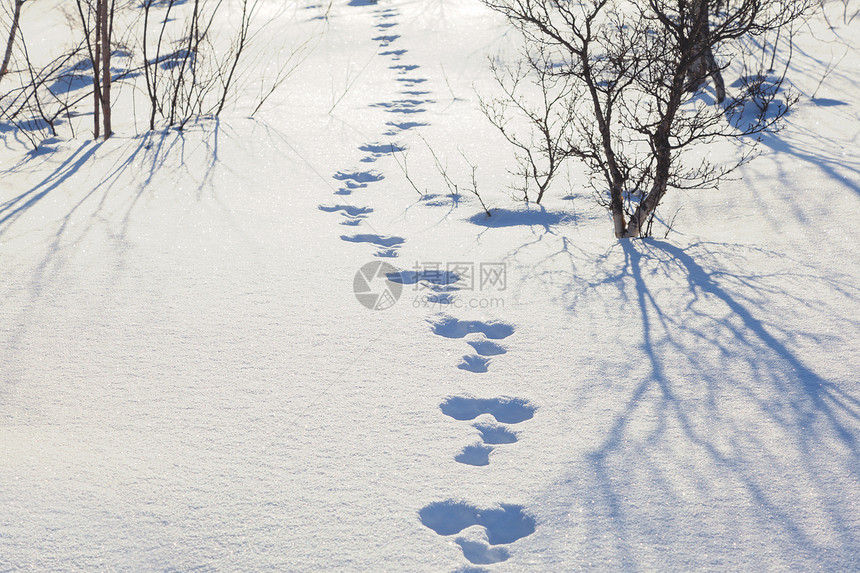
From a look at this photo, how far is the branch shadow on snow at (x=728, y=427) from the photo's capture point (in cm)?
140

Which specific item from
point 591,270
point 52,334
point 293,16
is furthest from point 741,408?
point 293,16

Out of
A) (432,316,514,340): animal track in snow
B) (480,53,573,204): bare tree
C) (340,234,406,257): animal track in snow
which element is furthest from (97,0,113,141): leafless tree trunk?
(432,316,514,340): animal track in snow

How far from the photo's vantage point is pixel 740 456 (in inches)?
62.7

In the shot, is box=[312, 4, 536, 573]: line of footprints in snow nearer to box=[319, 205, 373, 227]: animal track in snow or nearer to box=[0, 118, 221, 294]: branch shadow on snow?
box=[319, 205, 373, 227]: animal track in snow

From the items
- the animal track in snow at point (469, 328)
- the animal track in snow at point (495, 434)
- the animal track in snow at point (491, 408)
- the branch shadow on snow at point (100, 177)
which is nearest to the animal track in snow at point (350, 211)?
the branch shadow on snow at point (100, 177)

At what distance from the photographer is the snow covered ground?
1.39 meters

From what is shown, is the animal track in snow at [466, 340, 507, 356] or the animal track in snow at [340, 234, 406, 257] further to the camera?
the animal track in snow at [340, 234, 406, 257]

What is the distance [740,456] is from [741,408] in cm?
21

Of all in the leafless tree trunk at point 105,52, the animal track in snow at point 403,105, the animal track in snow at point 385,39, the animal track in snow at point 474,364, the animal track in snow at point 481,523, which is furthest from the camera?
the animal track in snow at point 385,39

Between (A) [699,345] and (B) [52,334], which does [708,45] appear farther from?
(B) [52,334]

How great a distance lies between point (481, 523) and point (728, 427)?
2.47 feet

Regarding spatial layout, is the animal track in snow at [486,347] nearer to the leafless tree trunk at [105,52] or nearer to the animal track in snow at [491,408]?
the animal track in snow at [491,408]

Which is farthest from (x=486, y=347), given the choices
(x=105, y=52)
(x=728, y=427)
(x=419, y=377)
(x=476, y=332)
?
(x=105, y=52)

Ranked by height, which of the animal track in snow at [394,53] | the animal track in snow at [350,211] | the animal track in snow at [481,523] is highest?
the animal track in snow at [394,53]
